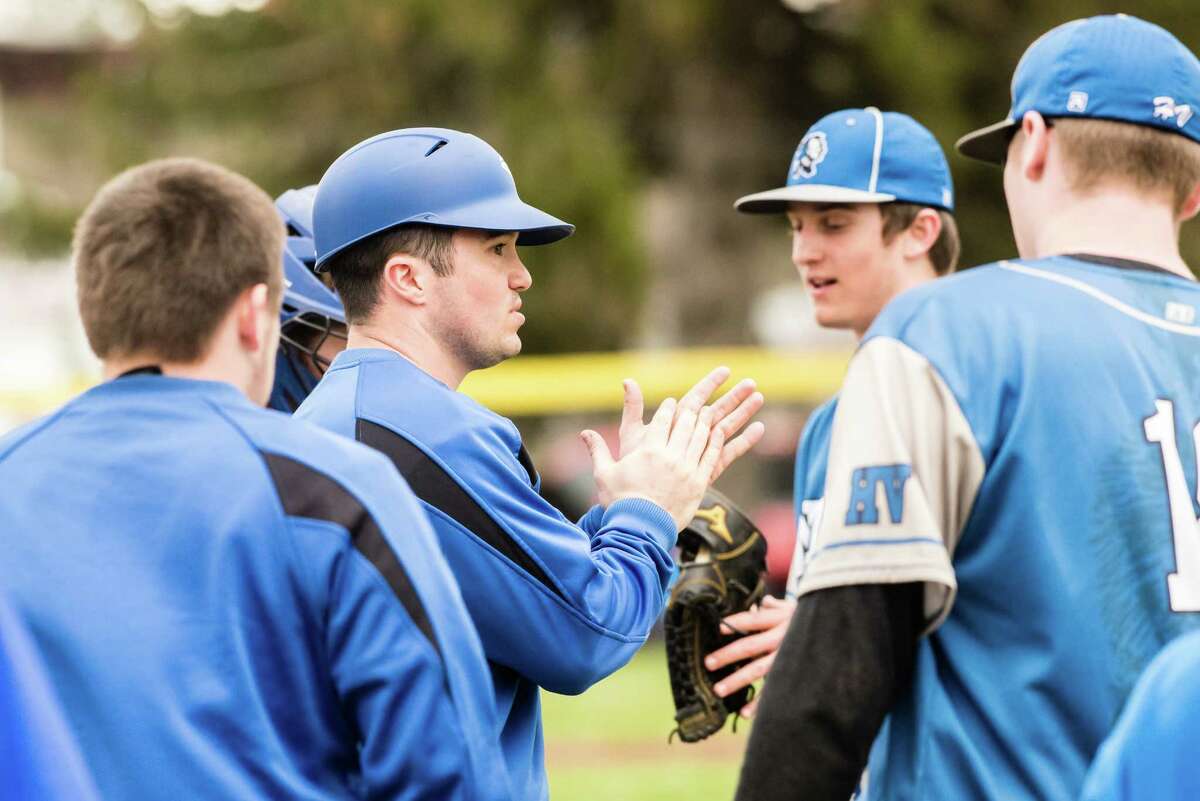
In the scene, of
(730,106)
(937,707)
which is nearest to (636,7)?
(730,106)

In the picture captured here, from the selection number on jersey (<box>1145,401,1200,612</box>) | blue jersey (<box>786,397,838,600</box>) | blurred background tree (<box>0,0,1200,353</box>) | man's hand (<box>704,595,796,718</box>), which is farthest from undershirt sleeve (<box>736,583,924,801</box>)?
blurred background tree (<box>0,0,1200,353</box>)

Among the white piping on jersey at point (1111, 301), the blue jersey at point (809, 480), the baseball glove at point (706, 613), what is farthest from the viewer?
the baseball glove at point (706, 613)

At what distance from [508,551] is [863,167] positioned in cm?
205

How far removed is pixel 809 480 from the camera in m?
3.91

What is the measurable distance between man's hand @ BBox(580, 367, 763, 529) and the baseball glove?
624 mm

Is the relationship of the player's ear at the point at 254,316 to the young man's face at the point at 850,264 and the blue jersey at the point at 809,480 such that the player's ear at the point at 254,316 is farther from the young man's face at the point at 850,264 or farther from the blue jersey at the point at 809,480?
the young man's face at the point at 850,264

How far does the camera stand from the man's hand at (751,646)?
159 inches

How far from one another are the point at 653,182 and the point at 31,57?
19.1 m

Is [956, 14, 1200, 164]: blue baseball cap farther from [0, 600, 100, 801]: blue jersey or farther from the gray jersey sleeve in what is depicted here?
[0, 600, 100, 801]: blue jersey

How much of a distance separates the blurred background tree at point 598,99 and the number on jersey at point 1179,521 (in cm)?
1421

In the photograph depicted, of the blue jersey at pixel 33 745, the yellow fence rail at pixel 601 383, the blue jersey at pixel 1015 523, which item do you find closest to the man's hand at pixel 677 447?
the blue jersey at pixel 1015 523

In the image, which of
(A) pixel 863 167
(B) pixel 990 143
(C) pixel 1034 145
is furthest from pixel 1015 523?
(A) pixel 863 167

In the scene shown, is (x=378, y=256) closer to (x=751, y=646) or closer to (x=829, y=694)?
(x=751, y=646)

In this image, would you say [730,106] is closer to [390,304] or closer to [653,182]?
A: [653,182]
